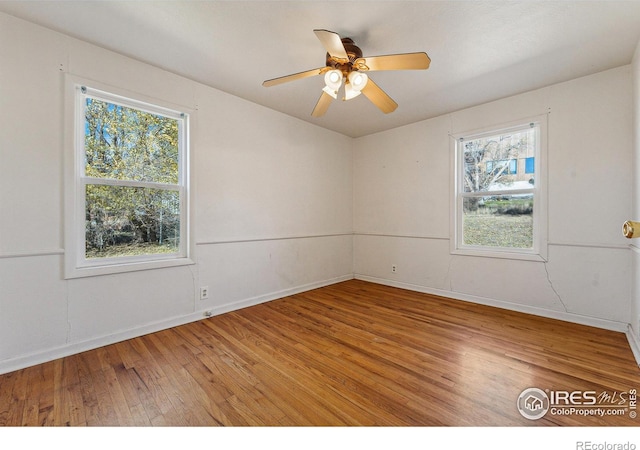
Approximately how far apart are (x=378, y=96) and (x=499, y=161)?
2.10 m

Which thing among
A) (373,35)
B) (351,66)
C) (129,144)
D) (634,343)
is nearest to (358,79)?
(351,66)

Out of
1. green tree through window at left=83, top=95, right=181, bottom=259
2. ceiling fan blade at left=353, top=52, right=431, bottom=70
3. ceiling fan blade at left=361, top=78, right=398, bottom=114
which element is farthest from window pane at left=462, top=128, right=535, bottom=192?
green tree through window at left=83, top=95, right=181, bottom=259

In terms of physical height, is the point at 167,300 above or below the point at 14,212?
below

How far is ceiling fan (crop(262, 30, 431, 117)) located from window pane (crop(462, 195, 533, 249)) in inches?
82.2

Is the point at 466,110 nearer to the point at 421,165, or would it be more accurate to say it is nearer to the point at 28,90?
the point at 421,165

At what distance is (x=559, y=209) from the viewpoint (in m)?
2.88

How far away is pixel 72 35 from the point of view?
213 centimetres

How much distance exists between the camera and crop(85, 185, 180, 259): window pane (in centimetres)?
234

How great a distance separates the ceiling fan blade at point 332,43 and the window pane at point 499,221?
105 inches

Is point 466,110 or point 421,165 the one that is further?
point 421,165

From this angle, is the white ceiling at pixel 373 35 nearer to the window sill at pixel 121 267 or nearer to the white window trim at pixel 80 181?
the white window trim at pixel 80 181

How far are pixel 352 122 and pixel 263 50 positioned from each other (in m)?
2.00

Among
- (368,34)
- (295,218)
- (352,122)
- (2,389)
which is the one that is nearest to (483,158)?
(352,122)

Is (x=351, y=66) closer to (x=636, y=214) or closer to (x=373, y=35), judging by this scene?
(x=373, y=35)
